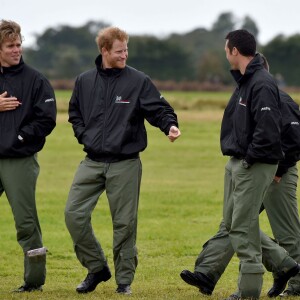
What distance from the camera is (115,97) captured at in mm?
9156

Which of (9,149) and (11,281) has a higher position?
(9,149)

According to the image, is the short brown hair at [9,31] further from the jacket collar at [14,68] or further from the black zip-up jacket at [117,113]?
the black zip-up jacket at [117,113]

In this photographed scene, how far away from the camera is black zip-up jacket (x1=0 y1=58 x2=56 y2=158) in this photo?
916 centimetres

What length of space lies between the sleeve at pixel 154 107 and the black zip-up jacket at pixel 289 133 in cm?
98

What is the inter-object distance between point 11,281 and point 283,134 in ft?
11.1

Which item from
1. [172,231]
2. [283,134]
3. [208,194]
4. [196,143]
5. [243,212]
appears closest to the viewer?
[243,212]

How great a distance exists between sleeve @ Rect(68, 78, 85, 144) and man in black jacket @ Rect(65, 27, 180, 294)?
0.01 m

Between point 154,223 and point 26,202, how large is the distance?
20.9 feet

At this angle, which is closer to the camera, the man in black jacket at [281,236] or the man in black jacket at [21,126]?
the man in black jacket at [281,236]

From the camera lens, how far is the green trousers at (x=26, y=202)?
9172 millimetres

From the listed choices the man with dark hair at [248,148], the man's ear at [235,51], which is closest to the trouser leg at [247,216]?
the man with dark hair at [248,148]

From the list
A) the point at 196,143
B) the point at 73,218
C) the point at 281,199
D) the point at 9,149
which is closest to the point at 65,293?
the point at 73,218

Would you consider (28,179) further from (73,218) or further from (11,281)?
(11,281)

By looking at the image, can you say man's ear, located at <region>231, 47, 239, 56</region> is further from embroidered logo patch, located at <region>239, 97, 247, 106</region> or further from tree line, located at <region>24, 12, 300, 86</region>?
tree line, located at <region>24, 12, 300, 86</region>
